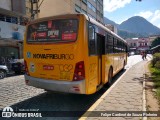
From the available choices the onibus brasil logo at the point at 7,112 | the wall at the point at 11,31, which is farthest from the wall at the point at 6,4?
the onibus brasil logo at the point at 7,112

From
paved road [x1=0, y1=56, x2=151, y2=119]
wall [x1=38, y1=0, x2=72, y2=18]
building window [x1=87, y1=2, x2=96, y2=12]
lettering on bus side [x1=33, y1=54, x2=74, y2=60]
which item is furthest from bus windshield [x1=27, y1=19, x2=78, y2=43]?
building window [x1=87, y1=2, x2=96, y2=12]

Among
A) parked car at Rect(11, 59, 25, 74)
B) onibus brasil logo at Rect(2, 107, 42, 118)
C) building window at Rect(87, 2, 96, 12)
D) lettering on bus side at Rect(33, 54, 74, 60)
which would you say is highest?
building window at Rect(87, 2, 96, 12)

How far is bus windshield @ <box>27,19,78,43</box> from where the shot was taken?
7195 millimetres

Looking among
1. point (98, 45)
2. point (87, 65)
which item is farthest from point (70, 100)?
point (98, 45)

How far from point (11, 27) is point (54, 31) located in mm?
20745

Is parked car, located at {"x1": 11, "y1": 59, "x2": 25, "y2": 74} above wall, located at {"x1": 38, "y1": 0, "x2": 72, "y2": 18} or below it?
below

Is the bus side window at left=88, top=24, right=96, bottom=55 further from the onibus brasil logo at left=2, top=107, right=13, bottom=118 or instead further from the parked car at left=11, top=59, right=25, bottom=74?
the parked car at left=11, top=59, right=25, bottom=74

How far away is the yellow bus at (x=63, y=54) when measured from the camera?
6.97m

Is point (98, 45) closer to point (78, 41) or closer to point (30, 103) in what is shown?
point (78, 41)

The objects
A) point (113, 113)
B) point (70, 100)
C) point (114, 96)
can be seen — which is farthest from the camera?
point (114, 96)

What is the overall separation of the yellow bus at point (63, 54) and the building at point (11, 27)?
18.4 m

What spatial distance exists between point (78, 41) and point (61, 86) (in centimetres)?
153

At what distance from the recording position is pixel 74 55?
699cm

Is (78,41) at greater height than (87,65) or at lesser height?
greater
